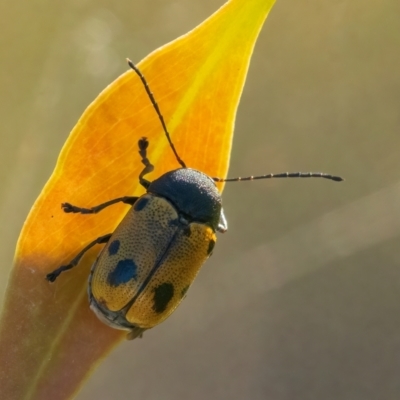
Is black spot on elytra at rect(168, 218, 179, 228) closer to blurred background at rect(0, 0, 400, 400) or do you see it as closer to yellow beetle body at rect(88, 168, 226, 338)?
yellow beetle body at rect(88, 168, 226, 338)

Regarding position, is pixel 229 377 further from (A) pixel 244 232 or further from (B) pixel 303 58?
(B) pixel 303 58

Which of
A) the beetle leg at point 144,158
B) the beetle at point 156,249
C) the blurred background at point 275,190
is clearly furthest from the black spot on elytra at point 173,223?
the blurred background at point 275,190

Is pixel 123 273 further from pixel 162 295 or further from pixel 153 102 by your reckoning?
pixel 153 102

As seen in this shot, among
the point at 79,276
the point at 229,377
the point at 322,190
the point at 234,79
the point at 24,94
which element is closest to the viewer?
the point at 234,79

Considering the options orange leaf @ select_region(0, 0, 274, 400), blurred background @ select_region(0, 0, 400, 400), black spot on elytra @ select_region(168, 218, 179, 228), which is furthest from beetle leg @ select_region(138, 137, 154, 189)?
blurred background @ select_region(0, 0, 400, 400)

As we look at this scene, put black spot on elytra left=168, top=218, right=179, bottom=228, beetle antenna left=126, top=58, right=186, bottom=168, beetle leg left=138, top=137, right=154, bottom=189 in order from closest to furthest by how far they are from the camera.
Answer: beetle antenna left=126, top=58, right=186, bottom=168 → beetle leg left=138, top=137, right=154, bottom=189 → black spot on elytra left=168, top=218, right=179, bottom=228

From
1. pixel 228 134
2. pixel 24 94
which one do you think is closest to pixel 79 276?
pixel 228 134

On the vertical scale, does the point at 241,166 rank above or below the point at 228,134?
below
